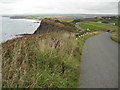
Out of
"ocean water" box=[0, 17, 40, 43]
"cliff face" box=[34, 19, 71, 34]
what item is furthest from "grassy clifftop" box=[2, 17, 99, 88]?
"cliff face" box=[34, 19, 71, 34]

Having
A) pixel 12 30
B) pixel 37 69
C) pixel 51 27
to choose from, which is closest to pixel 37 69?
pixel 37 69

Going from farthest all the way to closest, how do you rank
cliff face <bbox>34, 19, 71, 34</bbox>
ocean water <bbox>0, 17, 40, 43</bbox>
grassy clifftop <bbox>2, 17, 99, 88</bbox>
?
cliff face <bbox>34, 19, 71, 34</bbox>, ocean water <bbox>0, 17, 40, 43</bbox>, grassy clifftop <bbox>2, 17, 99, 88</bbox>

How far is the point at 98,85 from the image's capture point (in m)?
5.53

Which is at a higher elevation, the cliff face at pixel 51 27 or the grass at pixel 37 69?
the cliff face at pixel 51 27

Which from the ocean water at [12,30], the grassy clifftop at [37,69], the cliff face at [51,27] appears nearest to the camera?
the grassy clifftop at [37,69]

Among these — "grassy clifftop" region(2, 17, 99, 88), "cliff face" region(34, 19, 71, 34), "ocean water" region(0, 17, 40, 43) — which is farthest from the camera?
"cliff face" region(34, 19, 71, 34)

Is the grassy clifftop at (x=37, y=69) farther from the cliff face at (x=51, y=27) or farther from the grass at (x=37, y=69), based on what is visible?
the cliff face at (x=51, y=27)

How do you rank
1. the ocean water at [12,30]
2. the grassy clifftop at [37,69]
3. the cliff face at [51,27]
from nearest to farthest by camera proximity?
the grassy clifftop at [37,69]
the ocean water at [12,30]
the cliff face at [51,27]

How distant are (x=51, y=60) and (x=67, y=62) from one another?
0.82 meters

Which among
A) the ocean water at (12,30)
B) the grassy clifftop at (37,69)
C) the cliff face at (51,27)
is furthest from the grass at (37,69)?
the cliff face at (51,27)

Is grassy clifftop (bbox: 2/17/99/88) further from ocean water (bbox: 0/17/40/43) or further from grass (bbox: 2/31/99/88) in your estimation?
ocean water (bbox: 0/17/40/43)

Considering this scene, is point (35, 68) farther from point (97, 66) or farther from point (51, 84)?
point (97, 66)

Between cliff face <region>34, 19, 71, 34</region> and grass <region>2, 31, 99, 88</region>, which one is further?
cliff face <region>34, 19, 71, 34</region>

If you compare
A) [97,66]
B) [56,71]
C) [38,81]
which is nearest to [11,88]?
[38,81]
